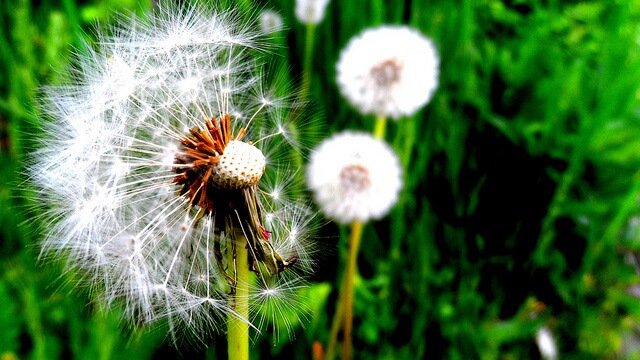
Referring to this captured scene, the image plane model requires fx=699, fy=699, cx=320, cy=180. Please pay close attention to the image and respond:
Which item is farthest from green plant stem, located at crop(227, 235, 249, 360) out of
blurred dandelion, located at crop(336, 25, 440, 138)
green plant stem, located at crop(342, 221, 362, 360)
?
blurred dandelion, located at crop(336, 25, 440, 138)

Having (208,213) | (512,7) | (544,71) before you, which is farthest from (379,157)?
(512,7)

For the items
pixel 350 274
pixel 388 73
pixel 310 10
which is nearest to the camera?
pixel 350 274

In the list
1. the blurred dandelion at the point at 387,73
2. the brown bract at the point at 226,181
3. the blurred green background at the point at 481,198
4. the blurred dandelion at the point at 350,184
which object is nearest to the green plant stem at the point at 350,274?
the blurred dandelion at the point at 350,184

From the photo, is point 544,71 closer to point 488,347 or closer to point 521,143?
point 521,143

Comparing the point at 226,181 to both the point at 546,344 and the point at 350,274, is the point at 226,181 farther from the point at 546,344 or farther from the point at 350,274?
the point at 546,344

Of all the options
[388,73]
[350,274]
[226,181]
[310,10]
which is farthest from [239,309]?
[310,10]

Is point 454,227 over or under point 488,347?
over

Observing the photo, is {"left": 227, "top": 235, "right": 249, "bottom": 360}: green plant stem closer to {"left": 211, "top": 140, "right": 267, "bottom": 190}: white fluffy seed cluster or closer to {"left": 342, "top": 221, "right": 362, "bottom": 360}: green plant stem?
{"left": 211, "top": 140, "right": 267, "bottom": 190}: white fluffy seed cluster
